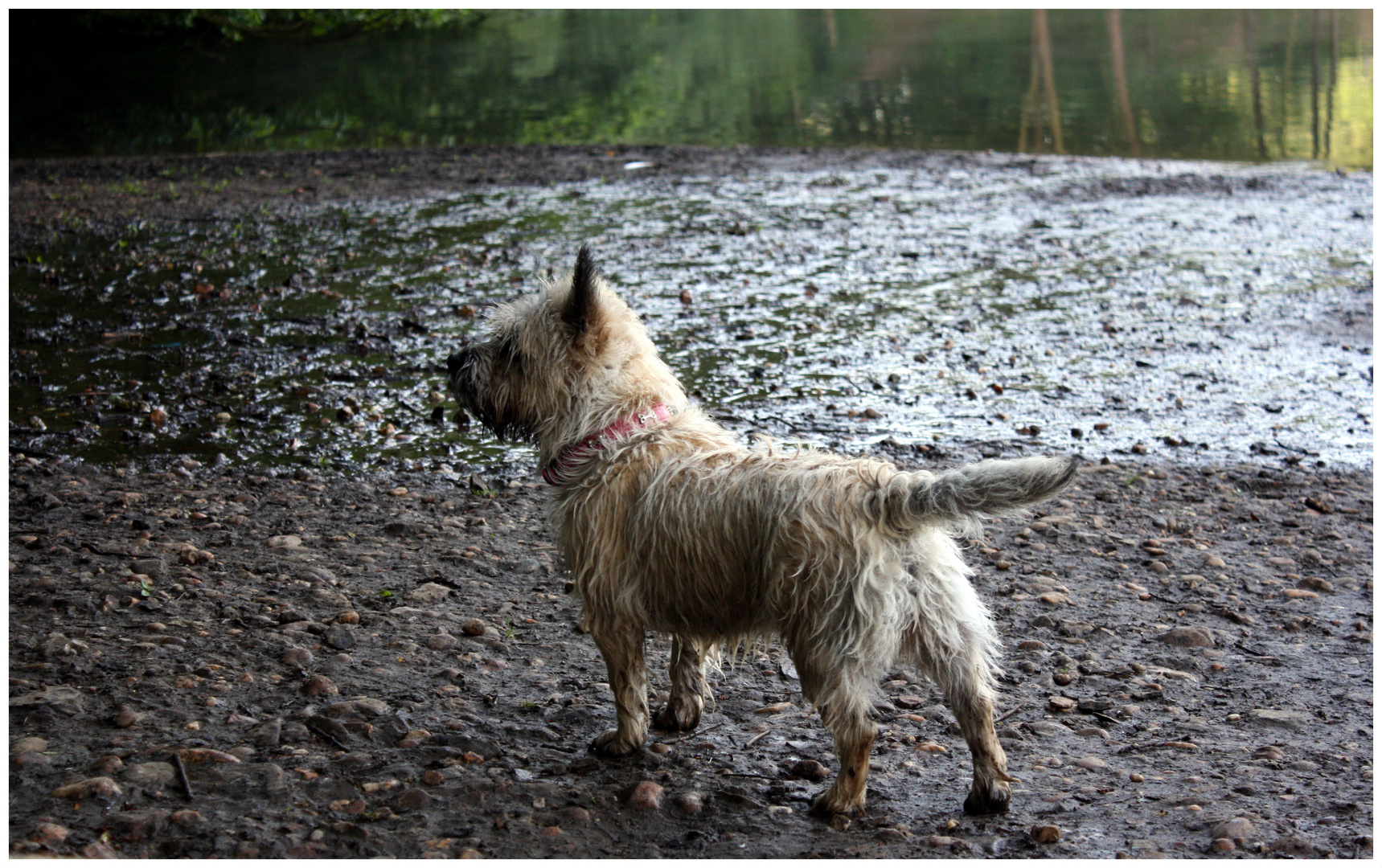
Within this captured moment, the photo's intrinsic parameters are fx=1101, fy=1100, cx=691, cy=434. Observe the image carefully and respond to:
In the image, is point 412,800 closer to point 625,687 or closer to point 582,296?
Result: point 625,687

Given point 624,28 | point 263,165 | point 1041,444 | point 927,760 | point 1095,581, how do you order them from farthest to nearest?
point 624,28 < point 263,165 < point 1041,444 < point 1095,581 < point 927,760

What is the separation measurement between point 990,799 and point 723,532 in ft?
4.77

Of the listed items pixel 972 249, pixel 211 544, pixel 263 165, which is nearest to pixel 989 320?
pixel 972 249

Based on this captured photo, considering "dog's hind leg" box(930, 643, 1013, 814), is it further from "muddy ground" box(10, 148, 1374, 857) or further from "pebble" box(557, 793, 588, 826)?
"pebble" box(557, 793, 588, 826)

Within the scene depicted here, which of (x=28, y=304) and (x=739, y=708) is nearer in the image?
(x=739, y=708)

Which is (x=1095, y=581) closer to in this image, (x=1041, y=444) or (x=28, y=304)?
(x=1041, y=444)

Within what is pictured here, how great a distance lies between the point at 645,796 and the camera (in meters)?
4.33

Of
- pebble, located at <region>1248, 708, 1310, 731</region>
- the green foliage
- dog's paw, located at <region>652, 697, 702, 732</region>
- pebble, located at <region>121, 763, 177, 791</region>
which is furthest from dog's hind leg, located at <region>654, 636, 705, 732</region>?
the green foliage

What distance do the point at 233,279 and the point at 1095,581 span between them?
A: 9624 mm

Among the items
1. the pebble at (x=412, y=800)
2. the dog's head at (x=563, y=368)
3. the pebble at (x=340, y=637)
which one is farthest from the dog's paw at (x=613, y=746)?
the pebble at (x=340, y=637)

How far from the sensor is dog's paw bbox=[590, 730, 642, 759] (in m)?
4.71

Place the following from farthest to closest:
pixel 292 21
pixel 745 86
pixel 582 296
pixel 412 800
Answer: pixel 292 21
pixel 745 86
pixel 582 296
pixel 412 800

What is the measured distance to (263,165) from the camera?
18.0 m

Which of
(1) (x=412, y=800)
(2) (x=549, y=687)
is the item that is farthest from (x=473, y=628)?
(1) (x=412, y=800)
